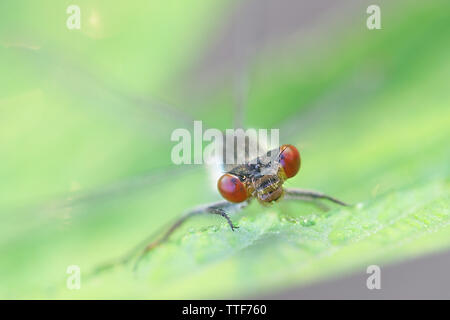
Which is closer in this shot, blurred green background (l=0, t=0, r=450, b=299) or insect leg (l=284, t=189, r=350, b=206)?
insect leg (l=284, t=189, r=350, b=206)

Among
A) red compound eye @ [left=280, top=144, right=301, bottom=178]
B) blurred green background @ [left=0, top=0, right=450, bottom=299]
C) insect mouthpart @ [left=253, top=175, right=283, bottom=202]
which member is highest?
blurred green background @ [left=0, top=0, right=450, bottom=299]

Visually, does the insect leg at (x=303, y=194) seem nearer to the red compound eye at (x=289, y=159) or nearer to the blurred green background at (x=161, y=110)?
the blurred green background at (x=161, y=110)

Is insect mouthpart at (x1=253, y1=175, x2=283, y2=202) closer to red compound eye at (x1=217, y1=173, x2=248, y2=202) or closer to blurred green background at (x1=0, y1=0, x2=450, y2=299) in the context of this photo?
red compound eye at (x1=217, y1=173, x2=248, y2=202)

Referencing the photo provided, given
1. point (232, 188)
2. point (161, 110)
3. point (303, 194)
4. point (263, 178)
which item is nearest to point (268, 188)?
point (263, 178)

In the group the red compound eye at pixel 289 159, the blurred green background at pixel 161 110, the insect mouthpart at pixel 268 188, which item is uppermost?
the blurred green background at pixel 161 110

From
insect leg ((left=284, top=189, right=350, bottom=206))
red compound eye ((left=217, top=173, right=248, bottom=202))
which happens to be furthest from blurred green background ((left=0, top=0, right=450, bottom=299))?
red compound eye ((left=217, top=173, right=248, bottom=202))

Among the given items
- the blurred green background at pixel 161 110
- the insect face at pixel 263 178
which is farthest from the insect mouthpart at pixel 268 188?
the blurred green background at pixel 161 110
